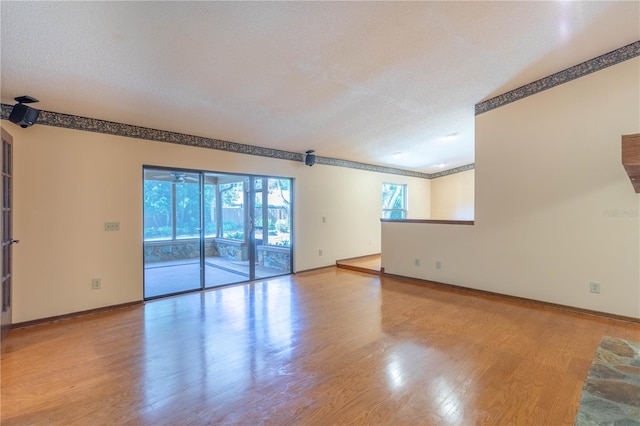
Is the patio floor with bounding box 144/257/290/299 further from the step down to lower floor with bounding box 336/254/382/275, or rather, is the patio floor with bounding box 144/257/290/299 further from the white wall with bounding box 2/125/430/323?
the step down to lower floor with bounding box 336/254/382/275

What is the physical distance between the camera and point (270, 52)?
2.76 meters

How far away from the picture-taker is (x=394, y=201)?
8.34 metres

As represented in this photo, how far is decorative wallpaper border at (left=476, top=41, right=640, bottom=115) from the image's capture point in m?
3.32

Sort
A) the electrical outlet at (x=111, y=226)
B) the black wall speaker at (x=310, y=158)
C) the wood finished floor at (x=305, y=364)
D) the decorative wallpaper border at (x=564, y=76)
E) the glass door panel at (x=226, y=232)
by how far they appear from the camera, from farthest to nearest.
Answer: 1. the black wall speaker at (x=310, y=158)
2. the glass door panel at (x=226, y=232)
3. the electrical outlet at (x=111, y=226)
4. the decorative wallpaper border at (x=564, y=76)
5. the wood finished floor at (x=305, y=364)

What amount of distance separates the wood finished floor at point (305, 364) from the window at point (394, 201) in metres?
4.24

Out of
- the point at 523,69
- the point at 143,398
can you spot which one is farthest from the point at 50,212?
the point at 523,69

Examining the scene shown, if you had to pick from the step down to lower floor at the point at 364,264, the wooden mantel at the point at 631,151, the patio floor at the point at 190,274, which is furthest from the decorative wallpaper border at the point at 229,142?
the wooden mantel at the point at 631,151

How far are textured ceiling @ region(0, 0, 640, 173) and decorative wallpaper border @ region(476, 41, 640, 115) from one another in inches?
4.3

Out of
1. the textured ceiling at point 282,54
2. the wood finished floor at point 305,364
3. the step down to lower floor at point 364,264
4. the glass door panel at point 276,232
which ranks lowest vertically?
the wood finished floor at point 305,364

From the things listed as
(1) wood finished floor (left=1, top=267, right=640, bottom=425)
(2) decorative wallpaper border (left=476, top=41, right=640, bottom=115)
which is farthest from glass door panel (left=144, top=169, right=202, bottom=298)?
(2) decorative wallpaper border (left=476, top=41, right=640, bottom=115)

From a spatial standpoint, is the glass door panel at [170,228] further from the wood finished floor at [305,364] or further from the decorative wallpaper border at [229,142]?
the wood finished floor at [305,364]

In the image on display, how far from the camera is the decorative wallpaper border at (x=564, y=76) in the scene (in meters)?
3.32

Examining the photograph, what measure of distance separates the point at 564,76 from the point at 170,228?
5.64m

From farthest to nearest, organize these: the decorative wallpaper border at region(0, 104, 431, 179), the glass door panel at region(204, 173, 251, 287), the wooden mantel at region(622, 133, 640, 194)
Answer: the glass door panel at region(204, 173, 251, 287), the decorative wallpaper border at region(0, 104, 431, 179), the wooden mantel at region(622, 133, 640, 194)
